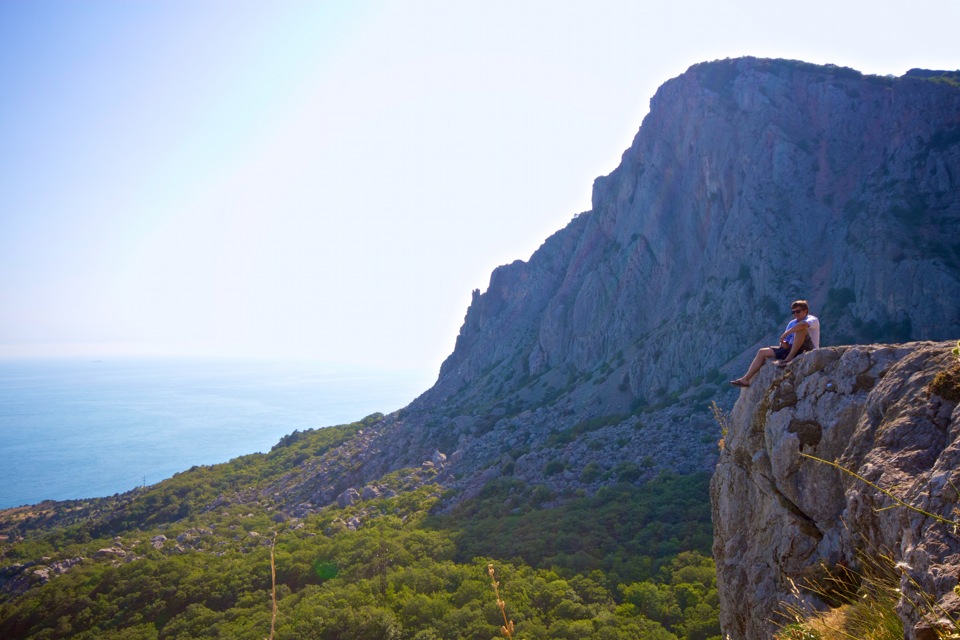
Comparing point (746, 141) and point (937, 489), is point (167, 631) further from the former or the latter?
point (746, 141)

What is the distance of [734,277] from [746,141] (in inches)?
569

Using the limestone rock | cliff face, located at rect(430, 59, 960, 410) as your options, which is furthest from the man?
the limestone rock

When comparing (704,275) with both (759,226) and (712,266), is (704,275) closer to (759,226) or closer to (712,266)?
(712,266)

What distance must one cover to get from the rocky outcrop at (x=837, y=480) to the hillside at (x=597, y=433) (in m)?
10.5

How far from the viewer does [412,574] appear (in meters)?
22.7

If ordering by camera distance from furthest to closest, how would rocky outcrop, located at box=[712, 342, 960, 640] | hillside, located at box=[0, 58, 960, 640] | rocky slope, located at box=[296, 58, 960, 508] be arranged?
rocky slope, located at box=[296, 58, 960, 508], hillside, located at box=[0, 58, 960, 640], rocky outcrop, located at box=[712, 342, 960, 640]

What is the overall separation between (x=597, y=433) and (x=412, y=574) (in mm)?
21564

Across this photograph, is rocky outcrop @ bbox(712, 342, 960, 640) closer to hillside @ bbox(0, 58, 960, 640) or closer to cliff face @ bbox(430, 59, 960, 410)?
hillside @ bbox(0, 58, 960, 640)

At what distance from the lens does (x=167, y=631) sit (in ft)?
72.3

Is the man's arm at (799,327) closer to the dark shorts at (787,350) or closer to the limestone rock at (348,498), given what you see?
the dark shorts at (787,350)

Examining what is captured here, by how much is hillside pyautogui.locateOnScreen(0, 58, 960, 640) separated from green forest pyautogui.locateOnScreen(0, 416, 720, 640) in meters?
0.13

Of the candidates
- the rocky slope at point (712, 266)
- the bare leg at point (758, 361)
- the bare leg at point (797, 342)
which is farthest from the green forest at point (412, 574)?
the bare leg at point (797, 342)

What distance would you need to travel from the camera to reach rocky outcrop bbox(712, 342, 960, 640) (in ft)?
13.1

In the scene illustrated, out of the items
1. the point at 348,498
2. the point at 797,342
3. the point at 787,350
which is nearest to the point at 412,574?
the point at 787,350
